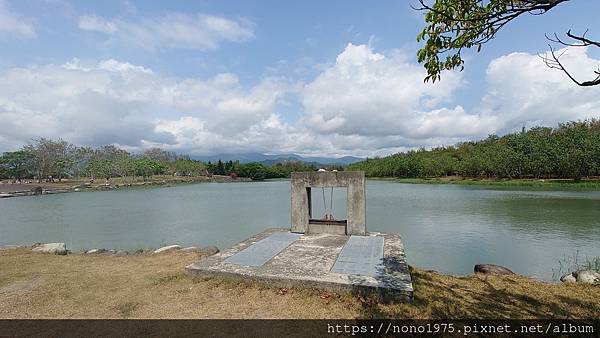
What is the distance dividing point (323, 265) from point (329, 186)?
293 cm

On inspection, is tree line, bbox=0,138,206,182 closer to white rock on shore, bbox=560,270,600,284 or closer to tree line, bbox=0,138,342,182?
tree line, bbox=0,138,342,182

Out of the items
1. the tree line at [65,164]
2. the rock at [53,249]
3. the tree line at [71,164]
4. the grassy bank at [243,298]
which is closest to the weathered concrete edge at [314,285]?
the grassy bank at [243,298]

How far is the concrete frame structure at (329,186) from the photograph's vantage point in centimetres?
838

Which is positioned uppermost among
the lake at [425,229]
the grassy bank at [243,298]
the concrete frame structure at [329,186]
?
the concrete frame structure at [329,186]

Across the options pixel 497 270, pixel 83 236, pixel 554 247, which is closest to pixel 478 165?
pixel 554 247

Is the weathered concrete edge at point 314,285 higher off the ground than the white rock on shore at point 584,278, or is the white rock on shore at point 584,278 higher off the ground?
the weathered concrete edge at point 314,285

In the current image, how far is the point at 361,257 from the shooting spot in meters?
6.37

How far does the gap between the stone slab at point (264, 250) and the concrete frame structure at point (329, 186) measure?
0.57 metres

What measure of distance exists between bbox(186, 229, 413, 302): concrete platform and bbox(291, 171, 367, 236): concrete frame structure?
0.54 meters

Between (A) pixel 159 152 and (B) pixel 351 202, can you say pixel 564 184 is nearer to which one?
(B) pixel 351 202

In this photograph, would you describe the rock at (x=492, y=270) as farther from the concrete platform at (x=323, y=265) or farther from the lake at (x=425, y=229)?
the concrete platform at (x=323, y=265)

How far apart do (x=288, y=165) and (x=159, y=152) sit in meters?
40.1

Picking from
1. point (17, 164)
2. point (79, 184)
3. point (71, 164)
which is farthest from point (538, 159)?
point (17, 164)

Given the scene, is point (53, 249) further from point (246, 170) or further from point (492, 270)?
point (246, 170)
